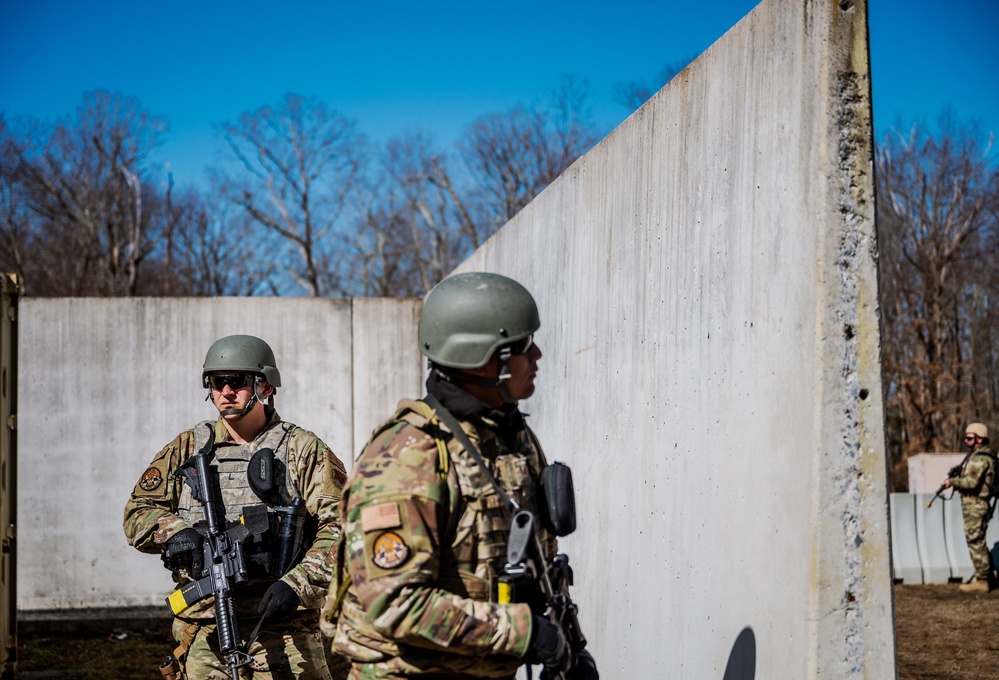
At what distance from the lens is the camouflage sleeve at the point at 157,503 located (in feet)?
14.5

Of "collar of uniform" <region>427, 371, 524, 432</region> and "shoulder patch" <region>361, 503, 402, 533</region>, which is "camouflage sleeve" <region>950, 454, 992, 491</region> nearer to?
"collar of uniform" <region>427, 371, 524, 432</region>

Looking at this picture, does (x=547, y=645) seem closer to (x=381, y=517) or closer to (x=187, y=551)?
(x=381, y=517)

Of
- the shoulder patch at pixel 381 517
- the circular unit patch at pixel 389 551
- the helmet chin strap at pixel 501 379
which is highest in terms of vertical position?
the helmet chin strap at pixel 501 379

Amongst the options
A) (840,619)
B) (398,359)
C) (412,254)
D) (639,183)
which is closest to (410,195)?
(412,254)

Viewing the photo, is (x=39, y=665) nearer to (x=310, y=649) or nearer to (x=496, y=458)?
(x=310, y=649)

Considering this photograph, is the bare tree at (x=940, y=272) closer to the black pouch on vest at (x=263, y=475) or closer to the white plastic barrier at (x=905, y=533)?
the white plastic barrier at (x=905, y=533)

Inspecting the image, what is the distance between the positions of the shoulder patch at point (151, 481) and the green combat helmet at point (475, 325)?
2.21 metres

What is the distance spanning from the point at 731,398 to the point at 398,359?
7.79m

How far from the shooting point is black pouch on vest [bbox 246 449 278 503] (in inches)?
174

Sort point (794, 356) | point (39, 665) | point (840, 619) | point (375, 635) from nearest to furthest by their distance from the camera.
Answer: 1. point (375, 635)
2. point (840, 619)
3. point (794, 356)
4. point (39, 665)

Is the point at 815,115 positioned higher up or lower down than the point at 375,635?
higher up

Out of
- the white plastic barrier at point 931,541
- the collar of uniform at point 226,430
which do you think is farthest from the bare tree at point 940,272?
the collar of uniform at point 226,430

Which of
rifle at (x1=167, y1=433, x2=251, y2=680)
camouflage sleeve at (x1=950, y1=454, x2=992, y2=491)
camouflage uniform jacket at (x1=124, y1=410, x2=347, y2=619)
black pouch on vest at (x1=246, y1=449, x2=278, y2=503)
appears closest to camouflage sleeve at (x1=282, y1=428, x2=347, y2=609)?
camouflage uniform jacket at (x1=124, y1=410, x2=347, y2=619)

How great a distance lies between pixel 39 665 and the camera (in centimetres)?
852
